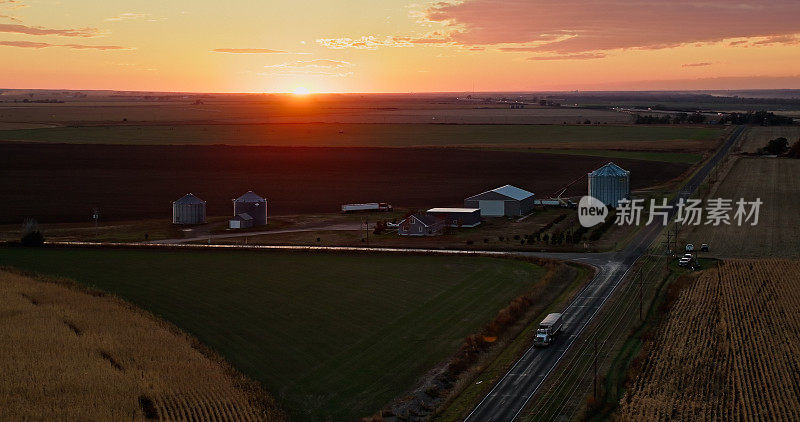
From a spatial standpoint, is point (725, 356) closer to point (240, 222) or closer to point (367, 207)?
point (240, 222)

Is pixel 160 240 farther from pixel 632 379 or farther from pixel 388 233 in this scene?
pixel 632 379

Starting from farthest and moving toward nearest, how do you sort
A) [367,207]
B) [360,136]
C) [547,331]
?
[360,136], [367,207], [547,331]

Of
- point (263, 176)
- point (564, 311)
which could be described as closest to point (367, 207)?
point (263, 176)

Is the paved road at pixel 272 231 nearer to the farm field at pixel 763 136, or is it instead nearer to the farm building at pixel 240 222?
the farm building at pixel 240 222

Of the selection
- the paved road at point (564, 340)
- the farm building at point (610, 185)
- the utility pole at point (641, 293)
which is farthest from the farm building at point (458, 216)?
the utility pole at point (641, 293)

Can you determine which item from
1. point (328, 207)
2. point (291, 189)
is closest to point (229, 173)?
point (291, 189)

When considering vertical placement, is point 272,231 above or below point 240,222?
below

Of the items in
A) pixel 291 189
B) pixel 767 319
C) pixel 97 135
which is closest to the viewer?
pixel 767 319
